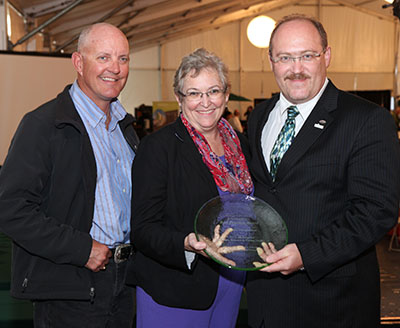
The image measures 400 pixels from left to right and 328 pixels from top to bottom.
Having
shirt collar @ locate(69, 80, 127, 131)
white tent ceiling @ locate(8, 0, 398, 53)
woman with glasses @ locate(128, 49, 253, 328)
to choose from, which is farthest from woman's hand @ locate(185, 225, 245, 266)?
white tent ceiling @ locate(8, 0, 398, 53)

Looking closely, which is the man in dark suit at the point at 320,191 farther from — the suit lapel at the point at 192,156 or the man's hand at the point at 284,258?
the suit lapel at the point at 192,156

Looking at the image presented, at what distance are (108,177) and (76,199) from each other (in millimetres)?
170

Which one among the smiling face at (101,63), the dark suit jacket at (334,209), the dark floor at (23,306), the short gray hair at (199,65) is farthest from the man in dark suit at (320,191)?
the dark floor at (23,306)

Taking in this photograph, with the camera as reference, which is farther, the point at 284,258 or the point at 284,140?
the point at 284,140

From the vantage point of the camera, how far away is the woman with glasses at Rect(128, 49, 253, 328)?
6.25 ft

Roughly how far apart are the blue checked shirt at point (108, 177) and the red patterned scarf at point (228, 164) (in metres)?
0.32

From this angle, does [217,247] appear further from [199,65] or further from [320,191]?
[199,65]

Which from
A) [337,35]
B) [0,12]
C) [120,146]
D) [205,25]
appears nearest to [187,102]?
[120,146]

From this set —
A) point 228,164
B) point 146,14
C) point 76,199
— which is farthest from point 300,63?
point 146,14

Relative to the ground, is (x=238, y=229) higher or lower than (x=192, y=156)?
lower

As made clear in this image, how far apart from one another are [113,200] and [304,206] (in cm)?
76

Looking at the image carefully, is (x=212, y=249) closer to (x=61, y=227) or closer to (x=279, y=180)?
(x=279, y=180)

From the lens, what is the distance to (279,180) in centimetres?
184

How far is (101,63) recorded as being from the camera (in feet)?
6.96
